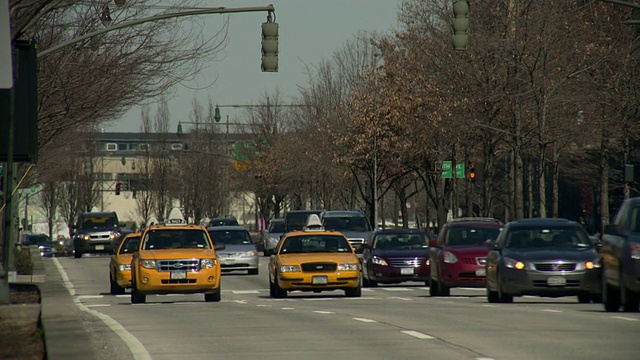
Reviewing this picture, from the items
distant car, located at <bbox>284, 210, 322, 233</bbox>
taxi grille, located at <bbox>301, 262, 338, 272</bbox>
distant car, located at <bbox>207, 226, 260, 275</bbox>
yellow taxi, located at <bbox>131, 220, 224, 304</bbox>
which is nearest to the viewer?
yellow taxi, located at <bbox>131, 220, 224, 304</bbox>

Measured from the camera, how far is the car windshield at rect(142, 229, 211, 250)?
29156 mm

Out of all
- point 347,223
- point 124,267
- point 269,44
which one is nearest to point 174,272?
point 124,267

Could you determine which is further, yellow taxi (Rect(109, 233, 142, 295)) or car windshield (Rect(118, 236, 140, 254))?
car windshield (Rect(118, 236, 140, 254))

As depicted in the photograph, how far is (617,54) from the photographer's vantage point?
4881cm

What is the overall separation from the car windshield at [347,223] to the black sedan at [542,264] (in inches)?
915

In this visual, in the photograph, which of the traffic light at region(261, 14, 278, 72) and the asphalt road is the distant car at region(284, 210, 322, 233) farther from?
the traffic light at region(261, 14, 278, 72)

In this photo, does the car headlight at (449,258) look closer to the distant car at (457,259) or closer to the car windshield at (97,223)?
the distant car at (457,259)

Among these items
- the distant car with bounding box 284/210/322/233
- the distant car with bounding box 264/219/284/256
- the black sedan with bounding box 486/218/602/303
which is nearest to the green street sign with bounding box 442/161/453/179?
the distant car with bounding box 284/210/322/233

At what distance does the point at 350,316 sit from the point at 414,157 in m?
47.8

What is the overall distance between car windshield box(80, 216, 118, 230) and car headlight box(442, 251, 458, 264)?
34645 millimetres

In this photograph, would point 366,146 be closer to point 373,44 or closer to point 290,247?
point 373,44

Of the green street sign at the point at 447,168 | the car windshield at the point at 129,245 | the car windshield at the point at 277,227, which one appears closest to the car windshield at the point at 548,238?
the car windshield at the point at 129,245

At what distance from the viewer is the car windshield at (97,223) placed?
6250 centimetres

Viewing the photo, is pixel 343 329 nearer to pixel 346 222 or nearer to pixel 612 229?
pixel 612 229
